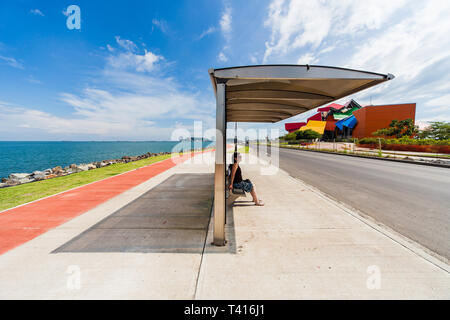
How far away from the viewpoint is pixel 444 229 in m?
3.66

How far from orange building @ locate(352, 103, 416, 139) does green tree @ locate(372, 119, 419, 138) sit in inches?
240

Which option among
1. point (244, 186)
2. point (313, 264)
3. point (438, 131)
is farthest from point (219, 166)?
point (438, 131)

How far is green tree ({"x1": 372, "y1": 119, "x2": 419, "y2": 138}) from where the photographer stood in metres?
33.7

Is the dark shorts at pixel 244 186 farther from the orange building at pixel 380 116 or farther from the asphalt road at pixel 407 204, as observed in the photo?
the orange building at pixel 380 116

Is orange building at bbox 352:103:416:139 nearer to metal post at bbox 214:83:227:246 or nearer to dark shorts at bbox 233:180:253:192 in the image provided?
dark shorts at bbox 233:180:253:192

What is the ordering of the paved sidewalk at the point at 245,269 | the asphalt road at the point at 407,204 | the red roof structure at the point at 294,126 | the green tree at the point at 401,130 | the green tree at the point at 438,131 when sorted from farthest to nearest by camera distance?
the red roof structure at the point at 294,126 < the green tree at the point at 401,130 < the green tree at the point at 438,131 < the asphalt road at the point at 407,204 < the paved sidewalk at the point at 245,269

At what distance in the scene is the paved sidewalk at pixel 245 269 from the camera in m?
2.02

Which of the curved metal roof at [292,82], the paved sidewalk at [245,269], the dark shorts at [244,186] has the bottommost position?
the paved sidewalk at [245,269]

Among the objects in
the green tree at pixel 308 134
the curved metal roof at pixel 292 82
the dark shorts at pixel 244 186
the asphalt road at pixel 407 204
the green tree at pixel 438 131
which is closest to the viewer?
the curved metal roof at pixel 292 82

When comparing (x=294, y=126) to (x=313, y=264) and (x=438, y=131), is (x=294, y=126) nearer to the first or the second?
(x=438, y=131)

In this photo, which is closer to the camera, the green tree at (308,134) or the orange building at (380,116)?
the orange building at (380,116)

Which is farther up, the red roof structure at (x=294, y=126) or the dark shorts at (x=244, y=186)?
the red roof structure at (x=294, y=126)

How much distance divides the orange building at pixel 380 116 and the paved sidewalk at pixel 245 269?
50.6 m

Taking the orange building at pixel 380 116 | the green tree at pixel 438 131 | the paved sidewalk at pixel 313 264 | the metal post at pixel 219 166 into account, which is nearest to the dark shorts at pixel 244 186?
the paved sidewalk at pixel 313 264
